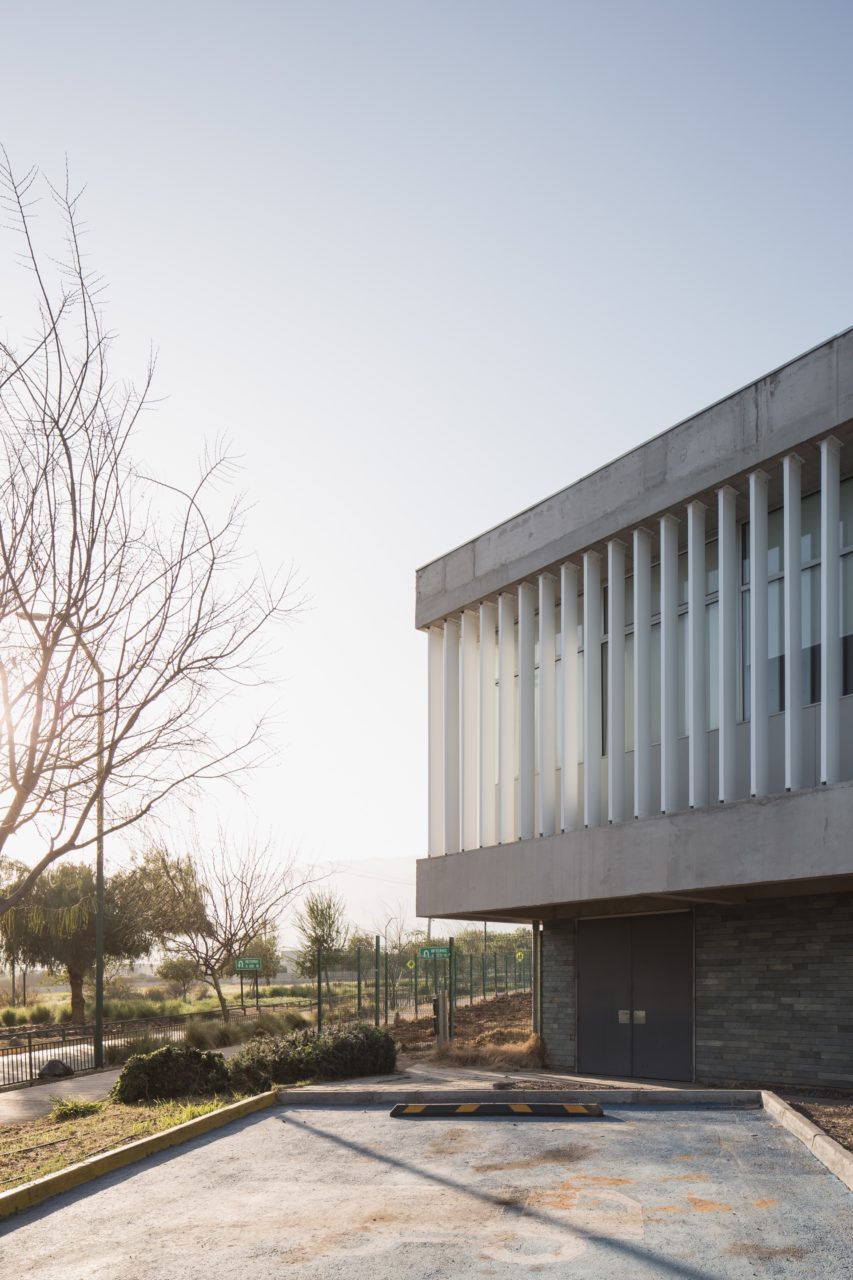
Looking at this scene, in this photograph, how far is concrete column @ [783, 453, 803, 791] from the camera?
1786 centimetres

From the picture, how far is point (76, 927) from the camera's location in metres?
49.1

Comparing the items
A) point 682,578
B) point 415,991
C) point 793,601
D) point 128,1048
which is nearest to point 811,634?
point 793,601

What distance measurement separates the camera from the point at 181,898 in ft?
146

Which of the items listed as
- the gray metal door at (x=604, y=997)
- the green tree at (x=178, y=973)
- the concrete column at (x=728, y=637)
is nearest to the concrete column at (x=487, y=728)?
the gray metal door at (x=604, y=997)

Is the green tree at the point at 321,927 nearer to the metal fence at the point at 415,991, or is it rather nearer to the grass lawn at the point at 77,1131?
the metal fence at the point at 415,991

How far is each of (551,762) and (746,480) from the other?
6.59 m

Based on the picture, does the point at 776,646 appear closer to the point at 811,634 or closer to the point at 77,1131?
the point at 811,634

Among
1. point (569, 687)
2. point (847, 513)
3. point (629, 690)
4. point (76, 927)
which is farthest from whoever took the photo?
point (76, 927)

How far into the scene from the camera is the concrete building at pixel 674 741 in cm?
1792

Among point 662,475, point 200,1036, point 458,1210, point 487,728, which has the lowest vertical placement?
point 200,1036

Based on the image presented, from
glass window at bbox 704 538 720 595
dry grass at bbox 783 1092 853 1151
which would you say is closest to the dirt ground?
dry grass at bbox 783 1092 853 1151

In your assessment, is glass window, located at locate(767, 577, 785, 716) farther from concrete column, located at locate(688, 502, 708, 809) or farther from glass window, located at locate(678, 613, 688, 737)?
glass window, located at locate(678, 613, 688, 737)

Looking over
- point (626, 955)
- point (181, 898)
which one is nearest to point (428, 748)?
point (626, 955)

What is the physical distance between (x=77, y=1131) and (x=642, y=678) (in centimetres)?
1105
